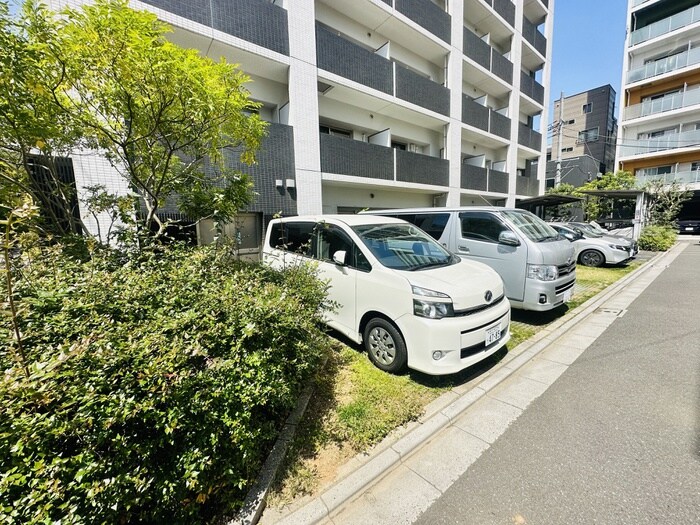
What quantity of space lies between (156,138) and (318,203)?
15.6ft

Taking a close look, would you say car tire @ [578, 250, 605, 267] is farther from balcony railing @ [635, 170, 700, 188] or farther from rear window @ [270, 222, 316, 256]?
balcony railing @ [635, 170, 700, 188]

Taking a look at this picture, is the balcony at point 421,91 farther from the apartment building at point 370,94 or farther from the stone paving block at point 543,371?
the stone paving block at point 543,371

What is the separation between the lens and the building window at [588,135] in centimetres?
2697

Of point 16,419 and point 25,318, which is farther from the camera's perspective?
point 25,318

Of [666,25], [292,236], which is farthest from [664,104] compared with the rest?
[292,236]

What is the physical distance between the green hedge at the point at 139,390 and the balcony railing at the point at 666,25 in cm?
3139

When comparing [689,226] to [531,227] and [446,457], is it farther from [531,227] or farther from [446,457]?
[446,457]

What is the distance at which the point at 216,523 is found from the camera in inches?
66.2

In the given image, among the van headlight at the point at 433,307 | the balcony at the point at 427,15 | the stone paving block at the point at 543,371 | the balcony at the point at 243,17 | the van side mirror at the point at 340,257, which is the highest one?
the balcony at the point at 427,15

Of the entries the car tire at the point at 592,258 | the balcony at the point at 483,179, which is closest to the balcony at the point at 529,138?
the balcony at the point at 483,179

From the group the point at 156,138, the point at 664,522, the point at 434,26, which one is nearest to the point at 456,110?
the point at 434,26

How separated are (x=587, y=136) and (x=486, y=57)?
23048mm

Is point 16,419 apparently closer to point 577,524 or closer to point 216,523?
point 216,523

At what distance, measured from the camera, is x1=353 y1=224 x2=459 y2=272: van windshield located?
3568 millimetres
